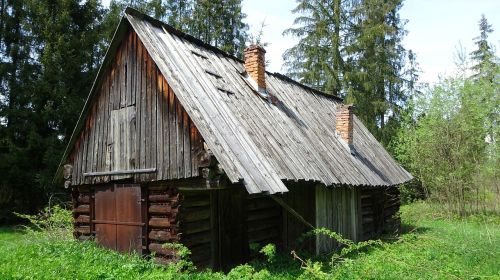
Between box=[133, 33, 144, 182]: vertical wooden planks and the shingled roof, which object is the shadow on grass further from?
box=[133, 33, 144, 182]: vertical wooden planks

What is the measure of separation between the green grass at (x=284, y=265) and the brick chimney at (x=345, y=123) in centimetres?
406

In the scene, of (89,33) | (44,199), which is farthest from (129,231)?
(89,33)

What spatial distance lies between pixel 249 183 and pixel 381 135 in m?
21.0

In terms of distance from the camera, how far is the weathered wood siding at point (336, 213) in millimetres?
10859

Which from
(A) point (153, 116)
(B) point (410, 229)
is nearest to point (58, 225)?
(A) point (153, 116)

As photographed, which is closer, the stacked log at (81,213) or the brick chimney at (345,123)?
the stacked log at (81,213)

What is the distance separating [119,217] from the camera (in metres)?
9.87

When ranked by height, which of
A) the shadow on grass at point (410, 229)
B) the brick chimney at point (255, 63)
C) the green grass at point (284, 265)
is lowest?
the shadow on grass at point (410, 229)

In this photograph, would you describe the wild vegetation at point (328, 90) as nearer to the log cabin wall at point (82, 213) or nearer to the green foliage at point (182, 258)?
the log cabin wall at point (82, 213)

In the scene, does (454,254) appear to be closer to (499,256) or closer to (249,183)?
(499,256)

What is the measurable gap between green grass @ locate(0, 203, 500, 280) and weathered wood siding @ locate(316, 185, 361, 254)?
91 centimetres

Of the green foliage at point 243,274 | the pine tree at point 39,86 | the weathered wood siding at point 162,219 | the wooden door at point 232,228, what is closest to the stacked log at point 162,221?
the weathered wood siding at point 162,219

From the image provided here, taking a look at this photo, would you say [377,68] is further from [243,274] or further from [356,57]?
[243,274]

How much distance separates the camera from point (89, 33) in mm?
22109
